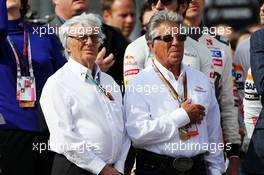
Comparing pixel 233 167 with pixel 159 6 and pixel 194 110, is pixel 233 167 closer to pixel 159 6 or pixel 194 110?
pixel 194 110

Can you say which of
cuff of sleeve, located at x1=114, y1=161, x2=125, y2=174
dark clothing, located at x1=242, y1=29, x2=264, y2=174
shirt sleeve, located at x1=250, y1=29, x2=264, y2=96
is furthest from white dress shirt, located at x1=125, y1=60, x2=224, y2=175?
shirt sleeve, located at x1=250, y1=29, x2=264, y2=96

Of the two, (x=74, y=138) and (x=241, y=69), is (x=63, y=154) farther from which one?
(x=241, y=69)

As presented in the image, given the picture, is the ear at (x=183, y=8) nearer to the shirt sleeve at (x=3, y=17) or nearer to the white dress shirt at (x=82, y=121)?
the white dress shirt at (x=82, y=121)

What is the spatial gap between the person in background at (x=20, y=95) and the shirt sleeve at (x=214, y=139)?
1210mm

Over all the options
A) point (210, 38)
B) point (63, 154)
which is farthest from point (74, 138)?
point (210, 38)

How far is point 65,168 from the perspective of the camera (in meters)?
6.98

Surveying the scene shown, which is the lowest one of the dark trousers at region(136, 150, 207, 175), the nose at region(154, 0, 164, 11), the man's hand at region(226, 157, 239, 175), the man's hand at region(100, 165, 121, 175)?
the man's hand at region(226, 157, 239, 175)

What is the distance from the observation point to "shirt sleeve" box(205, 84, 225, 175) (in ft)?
24.7

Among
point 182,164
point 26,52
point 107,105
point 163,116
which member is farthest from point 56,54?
point 182,164

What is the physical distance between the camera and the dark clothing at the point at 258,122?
23.7 feet

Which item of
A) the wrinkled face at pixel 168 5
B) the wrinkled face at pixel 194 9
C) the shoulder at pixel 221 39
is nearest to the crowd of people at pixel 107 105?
the wrinkled face at pixel 168 5

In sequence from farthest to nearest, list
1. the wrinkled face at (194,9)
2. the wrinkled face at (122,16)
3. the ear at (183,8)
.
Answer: the wrinkled face at (122,16)
the wrinkled face at (194,9)
the ear at (183,8)

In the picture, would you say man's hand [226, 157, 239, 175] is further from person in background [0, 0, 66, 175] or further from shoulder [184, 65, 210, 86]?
person in background [0, 0, 66, 175]

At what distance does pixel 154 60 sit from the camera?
7.57 meters
